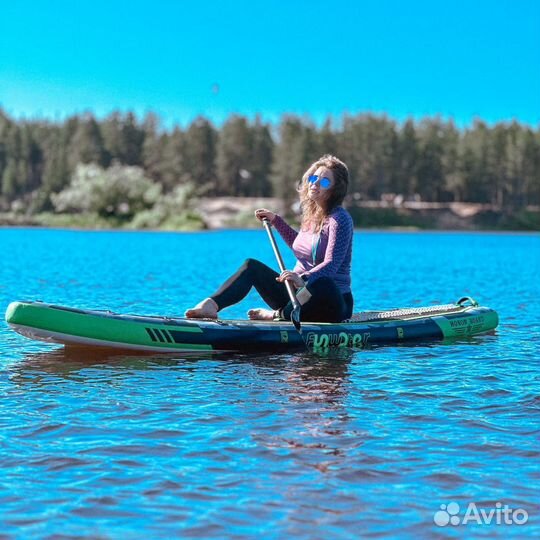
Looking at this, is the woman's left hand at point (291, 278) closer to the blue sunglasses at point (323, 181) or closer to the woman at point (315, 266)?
the woman at point (315, 266)

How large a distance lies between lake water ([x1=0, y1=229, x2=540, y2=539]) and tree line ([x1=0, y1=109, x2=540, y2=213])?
9936 centimetres

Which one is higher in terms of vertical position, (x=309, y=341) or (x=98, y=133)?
(x=98, y=133)

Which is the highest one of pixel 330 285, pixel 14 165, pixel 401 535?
pixel 14 165

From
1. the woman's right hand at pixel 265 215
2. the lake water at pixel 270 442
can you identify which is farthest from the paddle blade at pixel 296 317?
the woman's right hand at pixel 265 215

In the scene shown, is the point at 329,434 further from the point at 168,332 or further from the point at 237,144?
the point at 237,144

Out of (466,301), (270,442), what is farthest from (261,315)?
(270,442)

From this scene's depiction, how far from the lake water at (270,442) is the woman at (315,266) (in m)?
0.61

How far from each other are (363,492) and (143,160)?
383ft

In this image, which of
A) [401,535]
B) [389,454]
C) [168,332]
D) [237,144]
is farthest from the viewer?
[237,144]

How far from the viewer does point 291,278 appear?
10.2 m

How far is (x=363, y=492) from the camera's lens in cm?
560

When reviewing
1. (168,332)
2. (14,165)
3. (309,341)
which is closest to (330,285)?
(309,341)

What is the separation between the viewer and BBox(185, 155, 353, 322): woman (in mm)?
10391

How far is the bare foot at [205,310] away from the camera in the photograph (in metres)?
10.4
